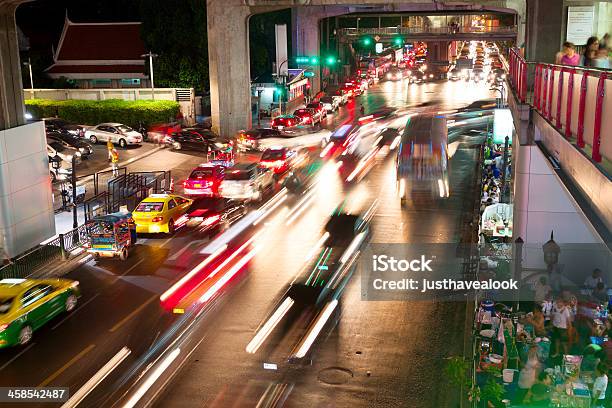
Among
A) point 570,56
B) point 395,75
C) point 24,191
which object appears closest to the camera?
point 570,56

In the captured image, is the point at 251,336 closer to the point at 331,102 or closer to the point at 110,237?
the point at 110,237

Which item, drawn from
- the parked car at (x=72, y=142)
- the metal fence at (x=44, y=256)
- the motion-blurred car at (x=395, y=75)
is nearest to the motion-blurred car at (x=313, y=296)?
the metal fence at (x=44, y=256)

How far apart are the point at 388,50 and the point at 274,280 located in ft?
344

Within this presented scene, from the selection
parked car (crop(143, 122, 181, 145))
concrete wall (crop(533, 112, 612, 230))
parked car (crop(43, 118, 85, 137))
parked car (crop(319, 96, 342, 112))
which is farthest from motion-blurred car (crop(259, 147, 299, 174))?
parked car (crop(319, 96, 342, 112))

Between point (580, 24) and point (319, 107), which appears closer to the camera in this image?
point (580, 24)

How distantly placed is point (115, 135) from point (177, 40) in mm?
13767

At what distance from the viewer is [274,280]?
68.5 feet

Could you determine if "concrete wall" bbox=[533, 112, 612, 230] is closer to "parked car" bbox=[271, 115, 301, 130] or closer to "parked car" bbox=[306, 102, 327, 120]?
"parked car" bbox=[271, 115, 301, 130]

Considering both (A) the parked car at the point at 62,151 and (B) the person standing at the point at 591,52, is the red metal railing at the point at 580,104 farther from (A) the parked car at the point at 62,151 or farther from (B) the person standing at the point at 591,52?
(A) the parked car at the point at 62,151

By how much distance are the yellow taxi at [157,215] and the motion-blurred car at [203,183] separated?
404 centimetres

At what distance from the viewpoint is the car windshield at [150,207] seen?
26.0m

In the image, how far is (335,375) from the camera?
49.5ft

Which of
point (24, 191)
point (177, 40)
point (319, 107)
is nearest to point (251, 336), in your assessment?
point (24, 191)

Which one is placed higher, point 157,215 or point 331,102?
point 331,102
